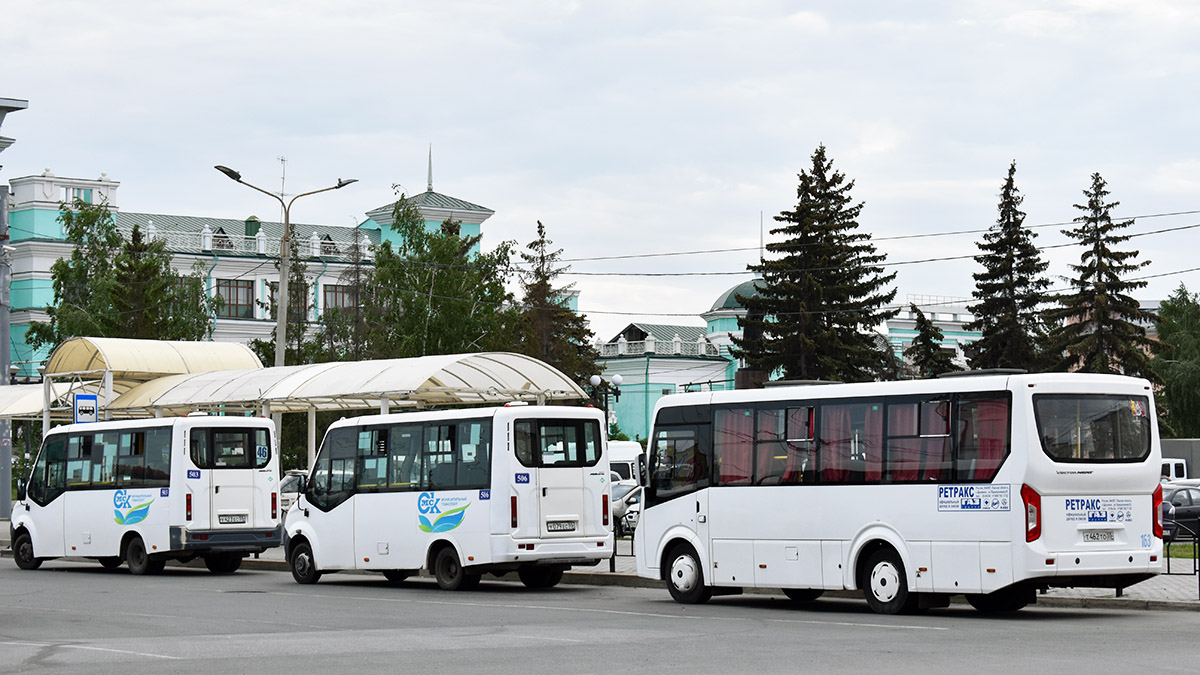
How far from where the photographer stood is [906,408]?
1834cm

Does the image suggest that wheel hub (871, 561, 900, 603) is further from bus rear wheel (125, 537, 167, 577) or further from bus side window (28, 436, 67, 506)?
bus side window (28, 436, 67, 506)

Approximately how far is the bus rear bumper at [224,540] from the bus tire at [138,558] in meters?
1.00

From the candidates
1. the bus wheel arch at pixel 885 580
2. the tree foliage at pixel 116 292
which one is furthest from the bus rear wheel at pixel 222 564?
the tree foliage at pixel 116 292

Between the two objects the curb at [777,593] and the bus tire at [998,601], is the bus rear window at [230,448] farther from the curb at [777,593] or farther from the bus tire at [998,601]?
the bus tire at [998,601]

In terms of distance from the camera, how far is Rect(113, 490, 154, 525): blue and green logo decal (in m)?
28.6

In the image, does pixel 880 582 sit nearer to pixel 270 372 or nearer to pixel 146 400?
pixel 270 372

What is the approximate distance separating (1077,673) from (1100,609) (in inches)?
293

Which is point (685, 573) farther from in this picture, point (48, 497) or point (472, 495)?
point (48, 497)

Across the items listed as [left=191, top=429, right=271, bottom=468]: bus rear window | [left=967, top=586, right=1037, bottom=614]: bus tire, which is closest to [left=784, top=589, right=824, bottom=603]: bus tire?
[left=967, top=586, right=1037, bottom=614]: bus tire

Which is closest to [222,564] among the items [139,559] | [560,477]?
[139,559]

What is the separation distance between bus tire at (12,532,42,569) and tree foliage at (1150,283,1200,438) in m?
55.0

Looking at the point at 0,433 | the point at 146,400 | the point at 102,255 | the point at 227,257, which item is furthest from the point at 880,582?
the point at 227,257

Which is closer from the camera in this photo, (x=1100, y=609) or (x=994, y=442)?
(x=994, y=442)

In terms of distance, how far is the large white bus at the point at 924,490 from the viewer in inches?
677
